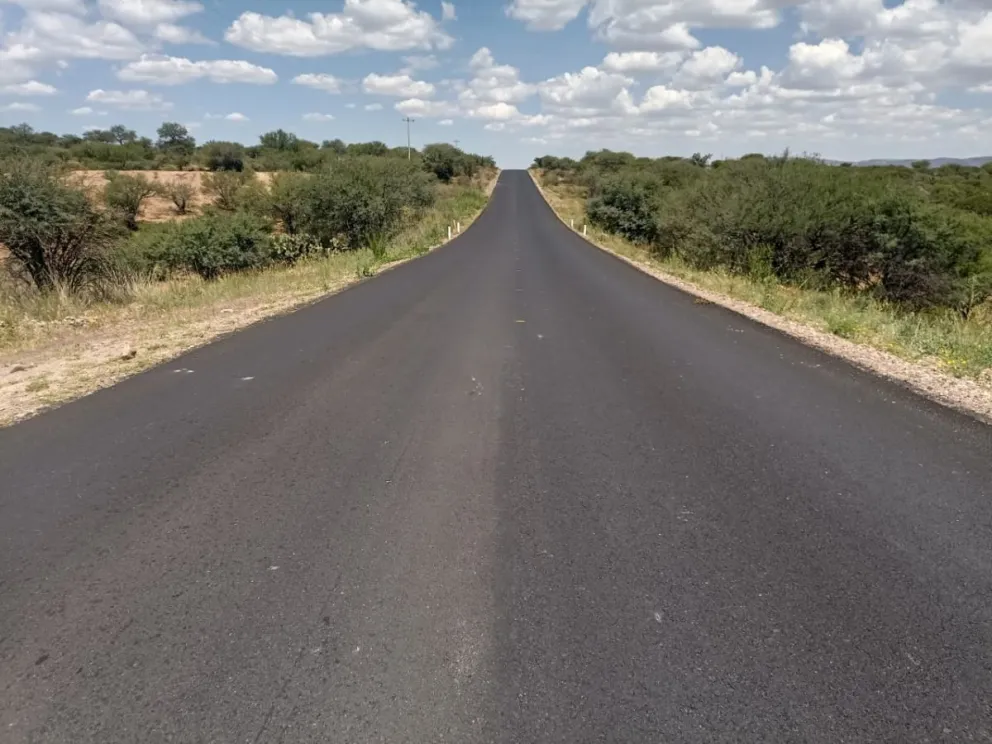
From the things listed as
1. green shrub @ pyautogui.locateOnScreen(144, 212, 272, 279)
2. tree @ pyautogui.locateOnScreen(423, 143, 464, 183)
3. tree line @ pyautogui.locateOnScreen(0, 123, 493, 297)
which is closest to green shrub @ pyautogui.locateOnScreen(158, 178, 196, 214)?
tree line @ pyautogui.locateOnScreen(0, 123, 493, 297)

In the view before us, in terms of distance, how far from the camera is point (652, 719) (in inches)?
102

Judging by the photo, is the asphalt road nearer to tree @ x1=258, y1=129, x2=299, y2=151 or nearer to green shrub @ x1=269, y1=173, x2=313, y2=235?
green shrub @ x1=269, y1=173, x2=313, y2=235

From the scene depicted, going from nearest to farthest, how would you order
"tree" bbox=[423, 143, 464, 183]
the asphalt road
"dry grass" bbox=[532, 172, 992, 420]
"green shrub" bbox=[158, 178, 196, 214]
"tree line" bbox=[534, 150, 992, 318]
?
1. the asphalt road
2. "dry grass" bbox=[532, 172, 992, 420]
3. "tree line" bbox=[534, 150, 992, 318]
4. "green shrub" bbox=[158, 178, 196, 214]
5. "tree" bbox=[423, 143, 464, 183]

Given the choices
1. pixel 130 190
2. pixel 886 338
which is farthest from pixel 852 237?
pixel 130 190

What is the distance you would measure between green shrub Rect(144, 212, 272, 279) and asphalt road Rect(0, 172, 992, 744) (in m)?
22.8

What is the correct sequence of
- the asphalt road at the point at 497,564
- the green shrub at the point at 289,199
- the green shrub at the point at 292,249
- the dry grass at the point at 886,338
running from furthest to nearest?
the green shrub at the point at 289,199, the green shrub at the point at 292,249, the dry grass at the point at 886,338, the asphalt road at the point at 497,564

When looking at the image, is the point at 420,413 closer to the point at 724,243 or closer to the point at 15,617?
the point at 15,617

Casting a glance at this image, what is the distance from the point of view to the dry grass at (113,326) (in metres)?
7.77

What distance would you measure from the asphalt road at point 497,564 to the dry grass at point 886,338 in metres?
0.59

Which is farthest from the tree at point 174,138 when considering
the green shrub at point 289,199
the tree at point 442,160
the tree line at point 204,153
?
the green shrub at point 289,199

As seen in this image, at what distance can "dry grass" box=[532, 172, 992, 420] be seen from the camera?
23.8ft

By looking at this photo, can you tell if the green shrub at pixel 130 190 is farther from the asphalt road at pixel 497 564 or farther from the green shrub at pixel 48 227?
the asphalt road at pixel 497 564

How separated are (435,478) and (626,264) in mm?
19383

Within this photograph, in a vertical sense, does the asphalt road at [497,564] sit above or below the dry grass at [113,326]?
above
